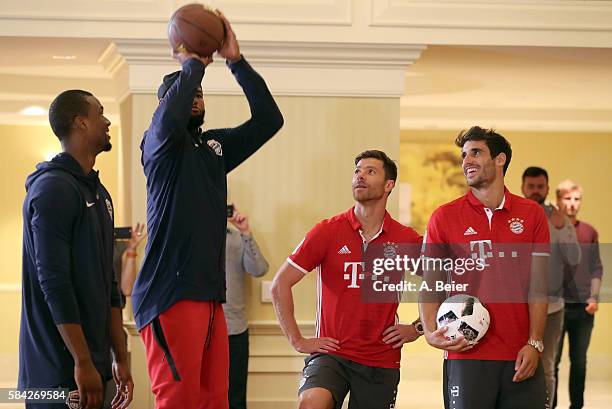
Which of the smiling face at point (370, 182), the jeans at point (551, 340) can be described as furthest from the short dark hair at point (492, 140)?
the jeans at point (551, 340)

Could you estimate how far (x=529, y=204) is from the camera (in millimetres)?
3746

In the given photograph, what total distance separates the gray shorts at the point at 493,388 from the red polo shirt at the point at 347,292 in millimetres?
435

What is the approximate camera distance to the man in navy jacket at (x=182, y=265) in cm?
262

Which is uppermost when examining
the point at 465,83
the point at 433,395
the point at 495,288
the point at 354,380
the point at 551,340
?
the point at 465,83

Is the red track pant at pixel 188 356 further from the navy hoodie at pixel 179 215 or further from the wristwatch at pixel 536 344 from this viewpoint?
the wristwatch at pixel 536 344

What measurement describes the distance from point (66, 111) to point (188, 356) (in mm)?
781

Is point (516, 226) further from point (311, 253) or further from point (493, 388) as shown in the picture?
point (311, 253)

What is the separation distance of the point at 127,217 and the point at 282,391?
151cm

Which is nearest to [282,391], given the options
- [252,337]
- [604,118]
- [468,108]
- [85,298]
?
[252,337]

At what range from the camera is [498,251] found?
3633 mm

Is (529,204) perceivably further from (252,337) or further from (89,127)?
(252,337)

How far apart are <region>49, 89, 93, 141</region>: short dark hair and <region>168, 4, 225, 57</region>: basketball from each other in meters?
0.31

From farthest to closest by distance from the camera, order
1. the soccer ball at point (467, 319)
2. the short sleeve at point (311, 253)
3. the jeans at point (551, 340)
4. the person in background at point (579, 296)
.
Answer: the person in background at point (579, 296) → the jeans at point (551, 340) → the short sleeve at point (311, 253) → the soccer ball at point (467, 319)

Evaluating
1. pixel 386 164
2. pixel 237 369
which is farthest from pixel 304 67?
pixel 237 369
